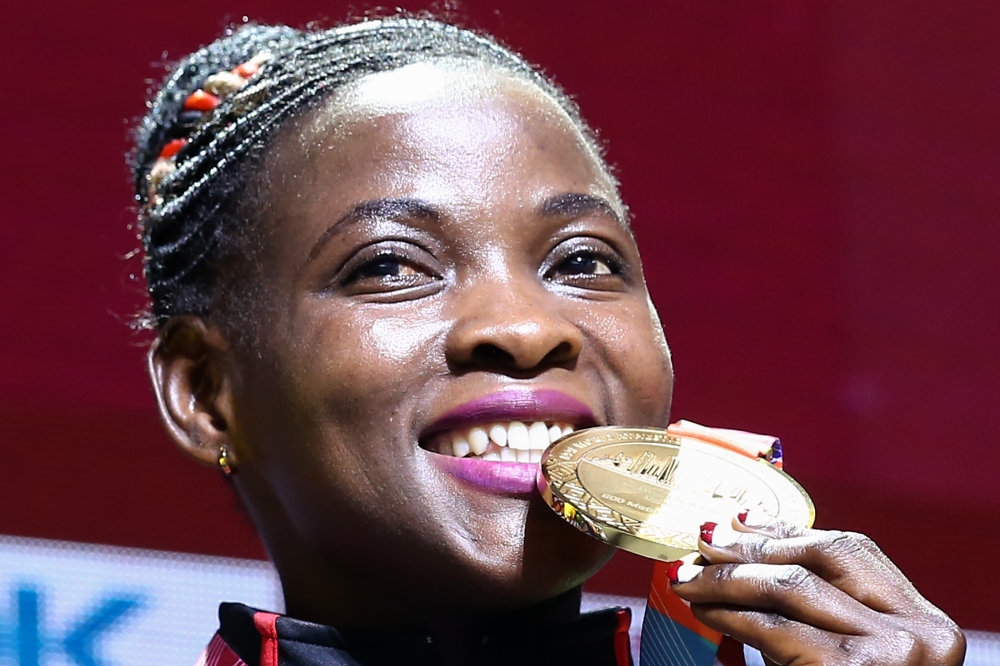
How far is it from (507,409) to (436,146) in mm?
303

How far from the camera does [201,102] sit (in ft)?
6.03

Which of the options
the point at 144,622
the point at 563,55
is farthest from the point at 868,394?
the point at 144,622

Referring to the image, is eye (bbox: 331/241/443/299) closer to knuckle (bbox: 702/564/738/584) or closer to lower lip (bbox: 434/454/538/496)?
lower lip (bbox: 434/454/538/496)

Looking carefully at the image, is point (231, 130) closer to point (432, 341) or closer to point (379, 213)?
point (379, 213)

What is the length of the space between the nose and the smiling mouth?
0.05 meters

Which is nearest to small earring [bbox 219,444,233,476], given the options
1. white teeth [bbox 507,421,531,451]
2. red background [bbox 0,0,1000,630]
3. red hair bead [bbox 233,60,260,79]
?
white teeth [bbox 507,421,531,451]

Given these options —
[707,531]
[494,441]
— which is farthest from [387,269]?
[707,531]

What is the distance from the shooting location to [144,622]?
242 centimetres

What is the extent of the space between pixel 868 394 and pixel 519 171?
1781 mm

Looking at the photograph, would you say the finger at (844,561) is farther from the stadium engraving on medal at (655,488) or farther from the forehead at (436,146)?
the forehead at (436,146)

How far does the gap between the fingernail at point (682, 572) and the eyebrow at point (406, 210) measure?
0.44 metres

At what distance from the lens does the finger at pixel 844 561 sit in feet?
3.68

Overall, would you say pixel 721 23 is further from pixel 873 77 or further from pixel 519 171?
pixel 519 171

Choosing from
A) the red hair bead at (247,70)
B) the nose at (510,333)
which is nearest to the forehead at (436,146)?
the nose at (510,333)
